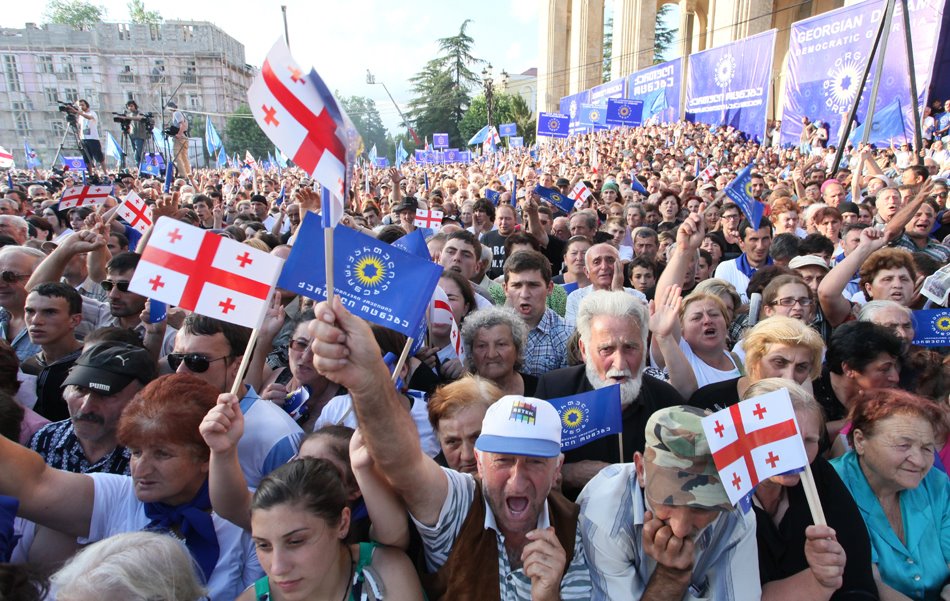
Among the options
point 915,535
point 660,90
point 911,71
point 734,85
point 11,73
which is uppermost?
point 11,73

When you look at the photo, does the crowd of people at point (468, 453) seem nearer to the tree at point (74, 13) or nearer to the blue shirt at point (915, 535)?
the blue shirt at point (915, 535)

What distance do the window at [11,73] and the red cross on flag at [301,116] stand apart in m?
96.1

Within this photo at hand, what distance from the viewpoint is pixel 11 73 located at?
2995 inches

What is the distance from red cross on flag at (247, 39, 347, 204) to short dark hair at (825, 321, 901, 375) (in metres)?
3.02

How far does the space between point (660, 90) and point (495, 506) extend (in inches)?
1067

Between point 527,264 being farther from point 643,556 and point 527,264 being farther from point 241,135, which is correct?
point 241,135

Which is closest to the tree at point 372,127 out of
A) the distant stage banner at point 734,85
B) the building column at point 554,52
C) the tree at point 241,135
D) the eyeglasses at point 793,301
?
the tree at point 241,135

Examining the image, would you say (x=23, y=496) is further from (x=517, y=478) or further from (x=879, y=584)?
(x=879, y=584)

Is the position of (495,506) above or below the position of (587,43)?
below

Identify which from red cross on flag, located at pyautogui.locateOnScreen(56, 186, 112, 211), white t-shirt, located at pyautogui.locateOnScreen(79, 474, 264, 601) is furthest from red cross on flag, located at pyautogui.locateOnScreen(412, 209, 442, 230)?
white t-shirt, located at pyautogui.locateOnScreen(79, 474, 264, 601)

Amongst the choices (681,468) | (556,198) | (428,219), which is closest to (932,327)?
(681,468)

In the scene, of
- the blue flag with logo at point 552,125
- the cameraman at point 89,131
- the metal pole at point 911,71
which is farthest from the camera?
the blue flag with logo at point 552,125

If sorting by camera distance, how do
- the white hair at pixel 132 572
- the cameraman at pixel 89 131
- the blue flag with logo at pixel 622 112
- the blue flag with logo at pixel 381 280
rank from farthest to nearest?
the blue flag with logo at pixel 622 112
the cameraman at pixel 89 131
the blue flag with logo at pixel 381 280
the white hair at pixel 132 572

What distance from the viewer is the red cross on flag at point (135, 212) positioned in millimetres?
6219
